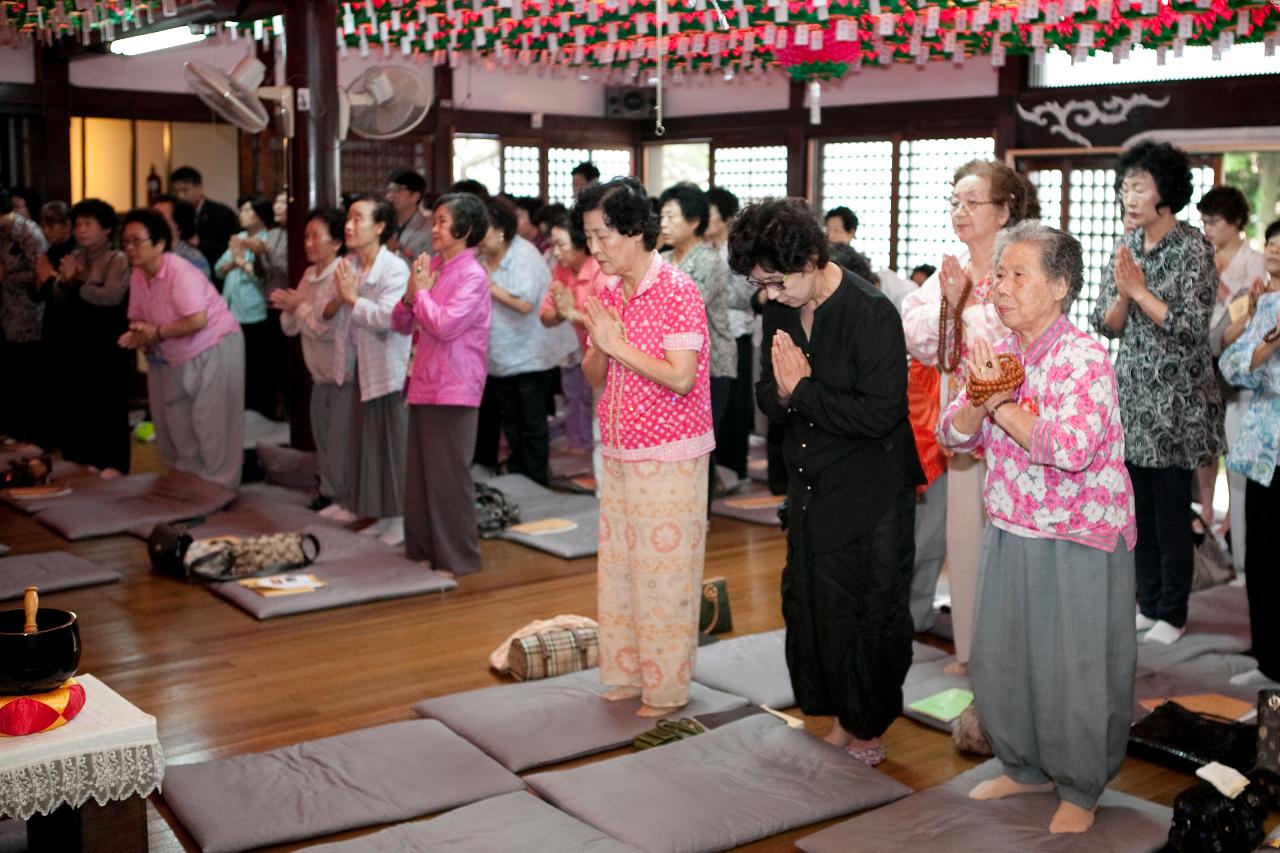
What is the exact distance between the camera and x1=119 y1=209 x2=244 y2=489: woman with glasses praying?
6961mm

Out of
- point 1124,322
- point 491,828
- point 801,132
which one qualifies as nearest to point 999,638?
point 491,828

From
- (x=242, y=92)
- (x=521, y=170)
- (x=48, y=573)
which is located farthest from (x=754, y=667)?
(x=521, y=170)

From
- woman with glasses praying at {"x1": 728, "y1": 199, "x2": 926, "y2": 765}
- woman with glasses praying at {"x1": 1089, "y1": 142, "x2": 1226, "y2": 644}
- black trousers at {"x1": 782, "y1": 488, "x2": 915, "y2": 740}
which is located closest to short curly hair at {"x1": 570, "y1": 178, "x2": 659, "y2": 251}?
woman with glasses praying at {"x1": 728, "y1": 199, "x2": 926, "y2": 765}

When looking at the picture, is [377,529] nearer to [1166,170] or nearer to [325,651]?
[325,651]

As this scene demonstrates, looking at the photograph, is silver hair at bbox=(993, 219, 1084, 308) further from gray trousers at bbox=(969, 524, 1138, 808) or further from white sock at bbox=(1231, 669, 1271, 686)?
white sock at bbox=(1231, 669, 1271, 686)

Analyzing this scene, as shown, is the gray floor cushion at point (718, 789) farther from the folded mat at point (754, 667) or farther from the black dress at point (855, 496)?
the folded mat at point (754, 667)

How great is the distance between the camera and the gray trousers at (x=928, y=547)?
4930 millimetres

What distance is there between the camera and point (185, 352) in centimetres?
702

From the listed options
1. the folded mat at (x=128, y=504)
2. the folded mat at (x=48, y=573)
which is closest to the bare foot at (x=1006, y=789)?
the folded mat at (x=48, y=573)

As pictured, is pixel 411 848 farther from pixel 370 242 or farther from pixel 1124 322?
pixel 370 242

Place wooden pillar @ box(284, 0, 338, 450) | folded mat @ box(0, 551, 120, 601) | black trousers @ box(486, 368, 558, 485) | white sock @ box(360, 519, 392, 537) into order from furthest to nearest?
1. black trousers @ box(486, 368, 558, 485)
2. wooden pillar @ box(284, 0, 338, 450)
3. white sock @ box(360, 519, 392, 537)
4. folded mat @ box(0, 551, 120, 601)

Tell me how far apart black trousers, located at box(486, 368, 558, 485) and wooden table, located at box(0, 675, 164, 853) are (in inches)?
187

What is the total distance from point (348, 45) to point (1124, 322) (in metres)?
5.51

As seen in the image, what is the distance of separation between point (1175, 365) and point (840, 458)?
1682 mm
